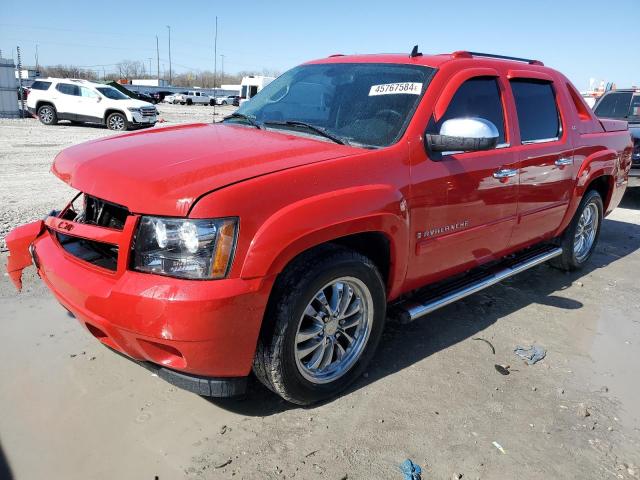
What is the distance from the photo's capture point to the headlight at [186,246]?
2.12 metres

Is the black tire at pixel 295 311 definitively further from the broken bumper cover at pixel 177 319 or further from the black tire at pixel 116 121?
the black tire at pixel 116 121

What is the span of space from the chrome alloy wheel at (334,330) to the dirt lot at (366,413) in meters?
0.21

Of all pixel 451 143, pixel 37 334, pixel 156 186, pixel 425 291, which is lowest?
pixel 37 334

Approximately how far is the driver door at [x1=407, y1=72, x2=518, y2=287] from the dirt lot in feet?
2.05

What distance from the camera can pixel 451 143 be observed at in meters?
2.82

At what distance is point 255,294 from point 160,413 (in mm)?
933

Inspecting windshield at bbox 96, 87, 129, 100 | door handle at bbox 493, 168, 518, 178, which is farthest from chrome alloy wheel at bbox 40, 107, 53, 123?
door handle at bbox 493, 168, 518, 178

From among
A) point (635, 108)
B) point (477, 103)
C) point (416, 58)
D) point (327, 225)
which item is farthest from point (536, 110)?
point (635, 108)

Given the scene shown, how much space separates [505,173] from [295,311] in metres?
1.91

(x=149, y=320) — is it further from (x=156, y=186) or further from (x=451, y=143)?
(x=451, y=143)

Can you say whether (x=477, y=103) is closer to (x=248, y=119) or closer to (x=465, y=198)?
(x=465, y=198)

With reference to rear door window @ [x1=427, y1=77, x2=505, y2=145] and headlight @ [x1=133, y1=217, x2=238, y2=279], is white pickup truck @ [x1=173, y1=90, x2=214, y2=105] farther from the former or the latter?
headlight @ [x1=133, y1=217, x2=238, y2=279]

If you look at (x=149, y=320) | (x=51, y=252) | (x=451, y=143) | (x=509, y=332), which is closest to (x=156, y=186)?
(x=149, y=320)

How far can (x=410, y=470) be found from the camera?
89.9 inches
